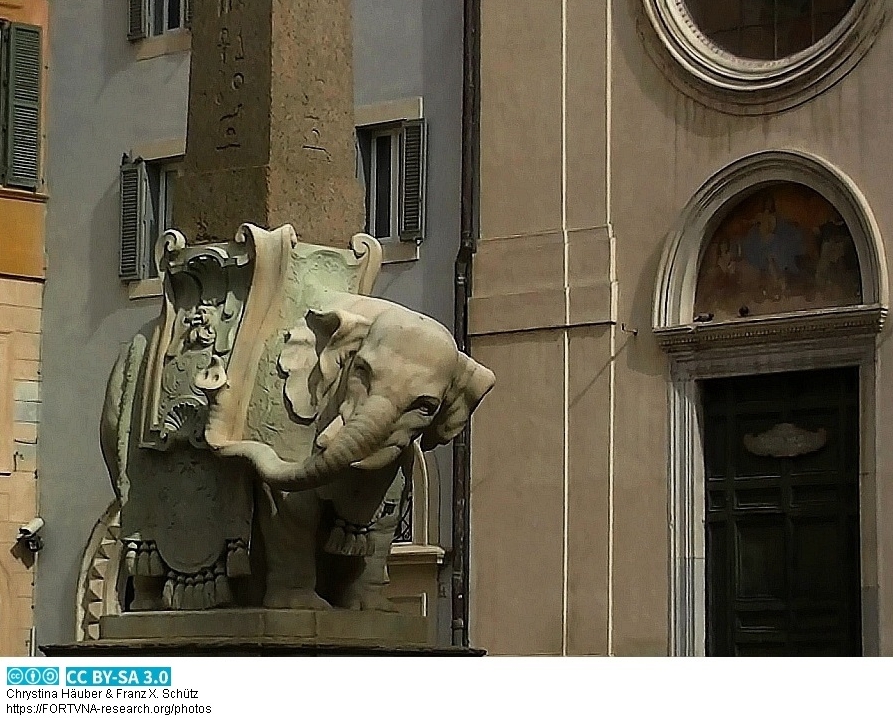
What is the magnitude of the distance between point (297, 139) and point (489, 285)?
7.59m

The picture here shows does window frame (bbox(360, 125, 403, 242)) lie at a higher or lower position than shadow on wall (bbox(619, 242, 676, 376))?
higher

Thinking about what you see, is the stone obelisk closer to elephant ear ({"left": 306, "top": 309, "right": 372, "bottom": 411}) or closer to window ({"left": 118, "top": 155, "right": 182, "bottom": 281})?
elephant ear ({"left": 306, "top": 309, "right": 372, "bottom": 411})

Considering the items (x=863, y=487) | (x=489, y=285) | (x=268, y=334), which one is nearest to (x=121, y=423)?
(x=268, y=334)

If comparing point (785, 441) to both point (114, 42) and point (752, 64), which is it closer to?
point (752, 64)

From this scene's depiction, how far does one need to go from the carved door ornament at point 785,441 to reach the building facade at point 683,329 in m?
0.01

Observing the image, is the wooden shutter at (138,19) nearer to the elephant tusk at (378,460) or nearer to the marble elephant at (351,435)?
the marble elephant at (351,435)

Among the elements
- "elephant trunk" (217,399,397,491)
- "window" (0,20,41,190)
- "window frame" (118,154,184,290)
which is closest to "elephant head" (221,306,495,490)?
"elephant trunk" (217,399,397,491)

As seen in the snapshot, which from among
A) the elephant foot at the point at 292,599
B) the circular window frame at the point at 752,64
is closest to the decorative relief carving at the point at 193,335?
the elephant foot at the point at 292,599

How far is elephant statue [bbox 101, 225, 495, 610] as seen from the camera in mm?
7500

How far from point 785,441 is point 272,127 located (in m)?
6.73

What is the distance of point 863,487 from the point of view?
13695 millimetres

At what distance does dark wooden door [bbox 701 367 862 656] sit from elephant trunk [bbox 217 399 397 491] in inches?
271
